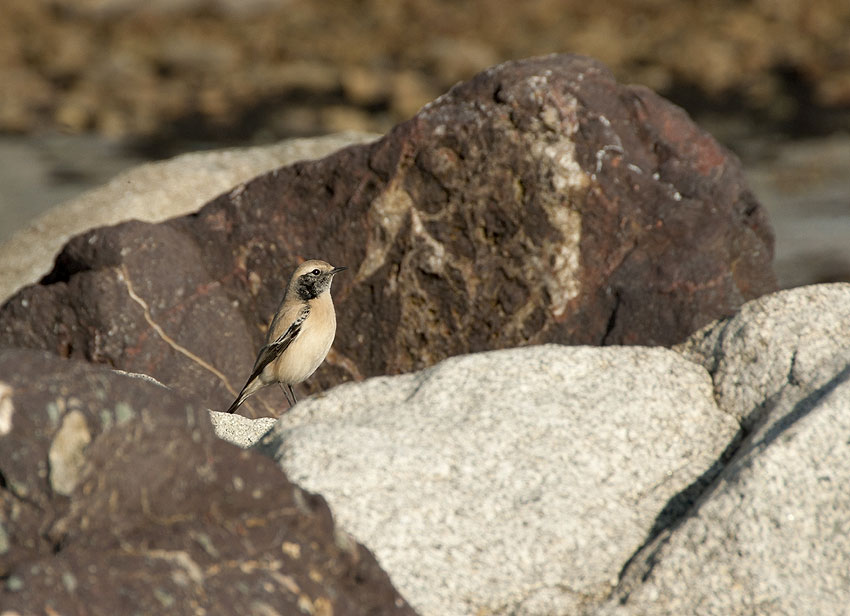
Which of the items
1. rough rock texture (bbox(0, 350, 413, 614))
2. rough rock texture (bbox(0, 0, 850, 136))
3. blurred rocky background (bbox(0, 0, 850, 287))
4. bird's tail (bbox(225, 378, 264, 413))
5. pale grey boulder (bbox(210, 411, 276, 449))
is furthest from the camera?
rough rock texture (bbox(0, 0, 850, 136))

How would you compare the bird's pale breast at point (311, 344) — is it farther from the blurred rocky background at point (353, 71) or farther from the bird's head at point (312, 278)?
the blurred rocky background at point (353, 71)

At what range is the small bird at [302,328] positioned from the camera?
816 centimetres

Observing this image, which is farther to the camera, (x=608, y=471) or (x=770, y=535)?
(x=608, y=471)

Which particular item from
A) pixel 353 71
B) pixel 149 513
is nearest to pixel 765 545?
pixel 149 513

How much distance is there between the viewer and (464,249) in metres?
8.70

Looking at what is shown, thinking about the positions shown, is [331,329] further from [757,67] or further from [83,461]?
[757,67]

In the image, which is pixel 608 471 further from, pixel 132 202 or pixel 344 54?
pixel 344 54

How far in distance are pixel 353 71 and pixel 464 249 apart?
1542 cm

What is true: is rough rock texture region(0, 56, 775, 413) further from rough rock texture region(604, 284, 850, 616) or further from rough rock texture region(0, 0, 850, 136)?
rough rock texture region(0, 0, 850, 136)

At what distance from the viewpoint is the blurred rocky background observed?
19.7 meters

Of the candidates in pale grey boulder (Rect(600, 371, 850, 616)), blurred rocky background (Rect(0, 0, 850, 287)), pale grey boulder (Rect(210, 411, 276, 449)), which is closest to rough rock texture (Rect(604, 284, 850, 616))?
pale grey boulder (Rect(600, 371, 850, 616))

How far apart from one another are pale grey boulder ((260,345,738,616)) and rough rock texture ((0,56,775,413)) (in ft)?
7.15

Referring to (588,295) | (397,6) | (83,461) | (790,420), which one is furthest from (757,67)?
(83,461)

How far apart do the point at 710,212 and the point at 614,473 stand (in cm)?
368
